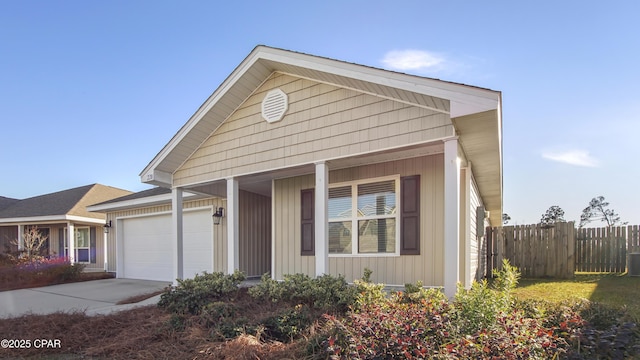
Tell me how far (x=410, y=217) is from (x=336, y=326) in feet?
11.0

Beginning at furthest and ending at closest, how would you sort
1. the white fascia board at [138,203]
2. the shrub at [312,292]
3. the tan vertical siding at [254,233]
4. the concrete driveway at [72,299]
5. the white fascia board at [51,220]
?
the white fascia board at [51,220], the white fascia board at [138,203], the tan vertical siding at [254,233], the concrete driveway at [72,299], the shrub at [312,292]

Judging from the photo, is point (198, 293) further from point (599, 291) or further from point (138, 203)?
point (138, 203)

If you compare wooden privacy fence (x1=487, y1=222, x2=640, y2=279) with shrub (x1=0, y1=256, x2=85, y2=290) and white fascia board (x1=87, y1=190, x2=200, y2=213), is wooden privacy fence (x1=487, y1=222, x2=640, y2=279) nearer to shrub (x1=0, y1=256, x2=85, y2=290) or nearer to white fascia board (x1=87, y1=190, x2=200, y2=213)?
white fascia board (x1=87, y1=190, x2=200, y2=213)

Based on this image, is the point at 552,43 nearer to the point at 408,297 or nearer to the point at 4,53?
the point at 408,297

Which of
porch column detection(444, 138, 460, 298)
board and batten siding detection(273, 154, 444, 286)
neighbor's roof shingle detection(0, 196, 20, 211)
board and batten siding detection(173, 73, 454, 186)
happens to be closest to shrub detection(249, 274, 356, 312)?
porch column detection(444, 138, 460, 298)

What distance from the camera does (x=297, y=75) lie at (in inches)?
261

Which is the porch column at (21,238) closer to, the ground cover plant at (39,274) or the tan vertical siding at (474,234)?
the ground cover plant at (39,274)

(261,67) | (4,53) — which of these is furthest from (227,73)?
(4,53)

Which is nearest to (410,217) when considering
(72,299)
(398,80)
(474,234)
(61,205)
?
(474,234)

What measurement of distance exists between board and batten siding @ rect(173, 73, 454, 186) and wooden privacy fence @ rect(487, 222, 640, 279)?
7548 mm

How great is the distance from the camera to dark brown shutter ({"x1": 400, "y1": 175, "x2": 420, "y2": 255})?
655 cm

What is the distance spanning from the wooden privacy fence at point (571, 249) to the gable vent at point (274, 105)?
8.31 m

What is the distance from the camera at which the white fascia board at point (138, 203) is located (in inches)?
461

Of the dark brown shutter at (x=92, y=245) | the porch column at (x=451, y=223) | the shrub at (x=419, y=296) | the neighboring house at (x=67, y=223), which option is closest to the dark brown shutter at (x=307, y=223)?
the shrub at (x=419, y=296)
